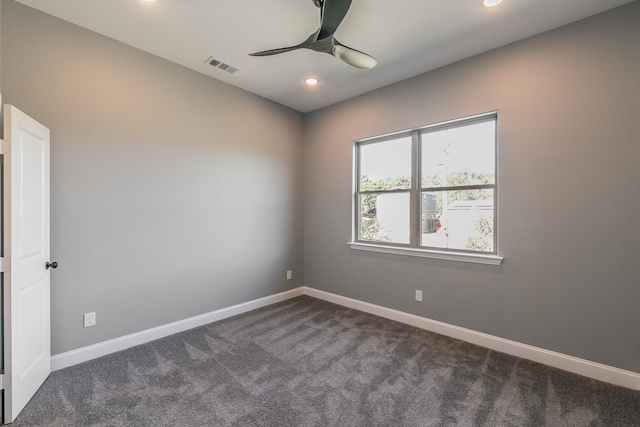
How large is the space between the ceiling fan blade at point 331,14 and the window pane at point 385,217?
2067 millimetres

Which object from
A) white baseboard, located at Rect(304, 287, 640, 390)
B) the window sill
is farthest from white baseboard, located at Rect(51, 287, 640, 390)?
the window sill

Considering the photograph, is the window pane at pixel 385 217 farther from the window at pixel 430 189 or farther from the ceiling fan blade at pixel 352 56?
the ceiling fan blade at pixel 352 56

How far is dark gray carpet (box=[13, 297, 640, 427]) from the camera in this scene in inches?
68.5

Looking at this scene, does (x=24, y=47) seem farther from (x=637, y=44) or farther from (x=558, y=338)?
(x=558, y=338)

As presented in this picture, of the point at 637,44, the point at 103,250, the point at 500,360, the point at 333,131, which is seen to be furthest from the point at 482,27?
the point at 103,250

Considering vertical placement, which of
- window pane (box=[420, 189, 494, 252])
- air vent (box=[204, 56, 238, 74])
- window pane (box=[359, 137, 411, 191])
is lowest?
window pane (box=[420, 189, 494, 252])

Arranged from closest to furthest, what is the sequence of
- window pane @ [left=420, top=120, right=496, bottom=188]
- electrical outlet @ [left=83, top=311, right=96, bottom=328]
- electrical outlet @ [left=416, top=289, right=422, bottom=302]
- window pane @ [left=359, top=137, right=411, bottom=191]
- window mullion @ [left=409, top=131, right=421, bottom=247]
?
electrical outlet @ [left=83, top=311, right=96, bottom=328], window pane @ [left=420, top=120, right=496, bottom=188], electrical outlet @ [left=416, top=289, right=422, bottom=302], window mullion @ [left=409, top=131, right=421, bottom=247], window pane @ [left=359, top=137, right=411, bottom=191]

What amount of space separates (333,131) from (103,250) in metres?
3.06

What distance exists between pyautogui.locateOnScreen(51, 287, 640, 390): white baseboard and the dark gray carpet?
0.08 metres

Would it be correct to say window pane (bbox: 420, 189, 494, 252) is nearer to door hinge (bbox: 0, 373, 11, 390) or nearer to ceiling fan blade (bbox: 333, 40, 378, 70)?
ceiling fan blade (bbox: 333, 40, 378, 70)

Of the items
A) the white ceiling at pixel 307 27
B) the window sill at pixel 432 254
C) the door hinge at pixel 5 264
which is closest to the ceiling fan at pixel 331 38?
the white ceiling at pixel 307 27

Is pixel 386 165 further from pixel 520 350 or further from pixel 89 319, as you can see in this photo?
pixel 89 319

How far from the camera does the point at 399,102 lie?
3295mm

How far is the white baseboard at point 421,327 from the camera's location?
7.00 feet
